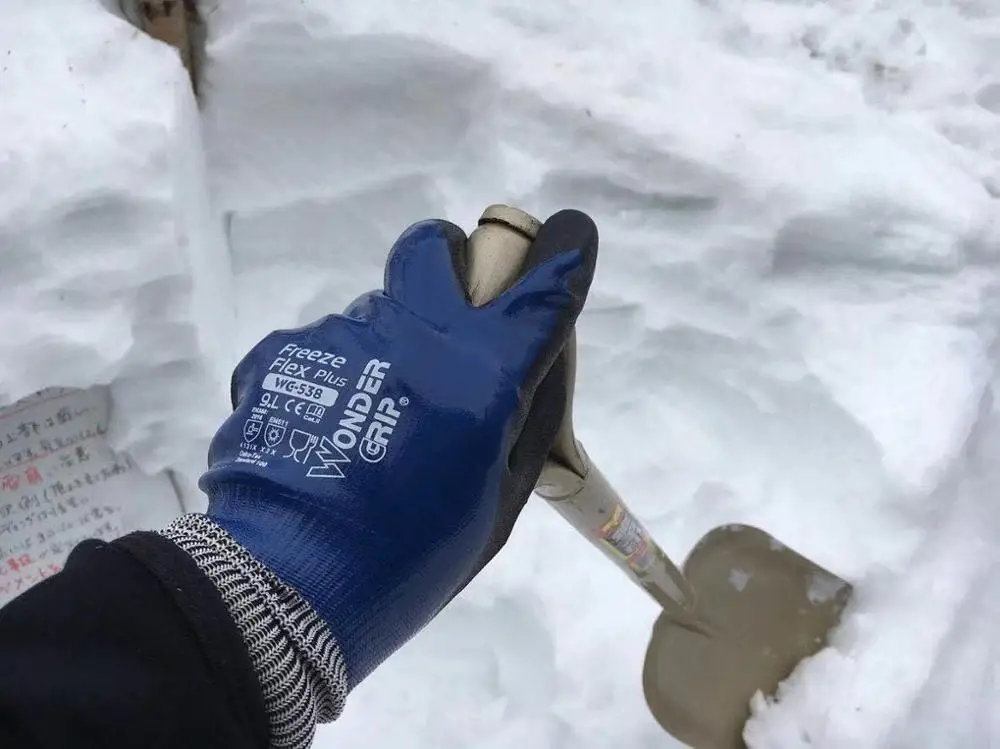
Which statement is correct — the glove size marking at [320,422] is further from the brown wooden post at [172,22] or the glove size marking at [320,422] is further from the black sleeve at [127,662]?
the brown wooden post at [172,22]

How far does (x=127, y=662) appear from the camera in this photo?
0.49 metres

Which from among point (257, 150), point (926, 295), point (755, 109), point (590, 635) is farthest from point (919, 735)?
point (257, 150)

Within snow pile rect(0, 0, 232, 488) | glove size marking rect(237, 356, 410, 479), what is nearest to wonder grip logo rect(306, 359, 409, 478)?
glove size marking rect(237, 356, 410, 479)

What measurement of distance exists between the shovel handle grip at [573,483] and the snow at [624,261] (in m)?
0.17

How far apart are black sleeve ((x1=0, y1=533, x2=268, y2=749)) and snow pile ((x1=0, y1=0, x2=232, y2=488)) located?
573 millimetres

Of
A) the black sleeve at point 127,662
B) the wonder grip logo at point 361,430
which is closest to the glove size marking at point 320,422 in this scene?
the wonder grip logo at point 361,430

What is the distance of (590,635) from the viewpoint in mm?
1088

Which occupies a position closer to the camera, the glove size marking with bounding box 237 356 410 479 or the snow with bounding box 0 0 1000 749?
the glove size marking with bounding box 237 356 410 479

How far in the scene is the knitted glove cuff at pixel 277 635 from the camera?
531 mm

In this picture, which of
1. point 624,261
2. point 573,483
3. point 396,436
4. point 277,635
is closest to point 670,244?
point 624,261

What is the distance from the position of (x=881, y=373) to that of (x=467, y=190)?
635 millimetres

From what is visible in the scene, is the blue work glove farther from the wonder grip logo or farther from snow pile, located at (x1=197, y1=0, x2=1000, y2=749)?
snow pile, located at (x1=197, y1=0, x2=1000, y2=749)

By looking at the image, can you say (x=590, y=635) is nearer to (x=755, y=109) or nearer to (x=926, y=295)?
(x=926, y=295)

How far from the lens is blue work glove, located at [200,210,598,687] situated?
590 millimetres
